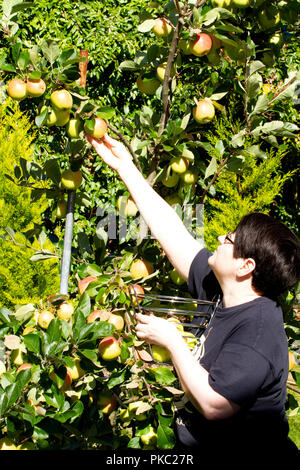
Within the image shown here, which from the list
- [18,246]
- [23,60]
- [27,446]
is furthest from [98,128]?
[18,246]

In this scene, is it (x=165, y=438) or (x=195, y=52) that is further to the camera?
(x=195, y=52)

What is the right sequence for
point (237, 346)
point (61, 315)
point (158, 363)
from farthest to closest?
point (61, 315) → point (158, 363) → point (237, 346)

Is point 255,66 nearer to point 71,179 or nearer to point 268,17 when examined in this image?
point 268,17

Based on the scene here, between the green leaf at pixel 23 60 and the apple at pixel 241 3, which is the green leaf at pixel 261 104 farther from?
the green leaf at pixel 23 60

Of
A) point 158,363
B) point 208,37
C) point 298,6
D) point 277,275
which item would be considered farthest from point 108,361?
point 298,6

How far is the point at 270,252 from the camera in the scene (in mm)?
1162

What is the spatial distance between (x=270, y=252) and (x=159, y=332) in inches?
14.1

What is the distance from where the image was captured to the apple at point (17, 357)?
1300 millimetres

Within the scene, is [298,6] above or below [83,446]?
above

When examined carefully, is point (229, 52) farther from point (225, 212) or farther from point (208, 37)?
point (225, 212)

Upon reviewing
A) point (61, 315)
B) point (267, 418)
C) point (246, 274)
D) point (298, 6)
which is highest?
point (298, 6)

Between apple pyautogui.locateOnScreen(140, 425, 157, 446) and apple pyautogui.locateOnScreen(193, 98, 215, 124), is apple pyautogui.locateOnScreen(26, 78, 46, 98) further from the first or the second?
apple pyautogui.locateOnScreen(140, 425, 157, 446)

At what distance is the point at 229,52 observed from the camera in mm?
1475

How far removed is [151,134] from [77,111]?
267mm
